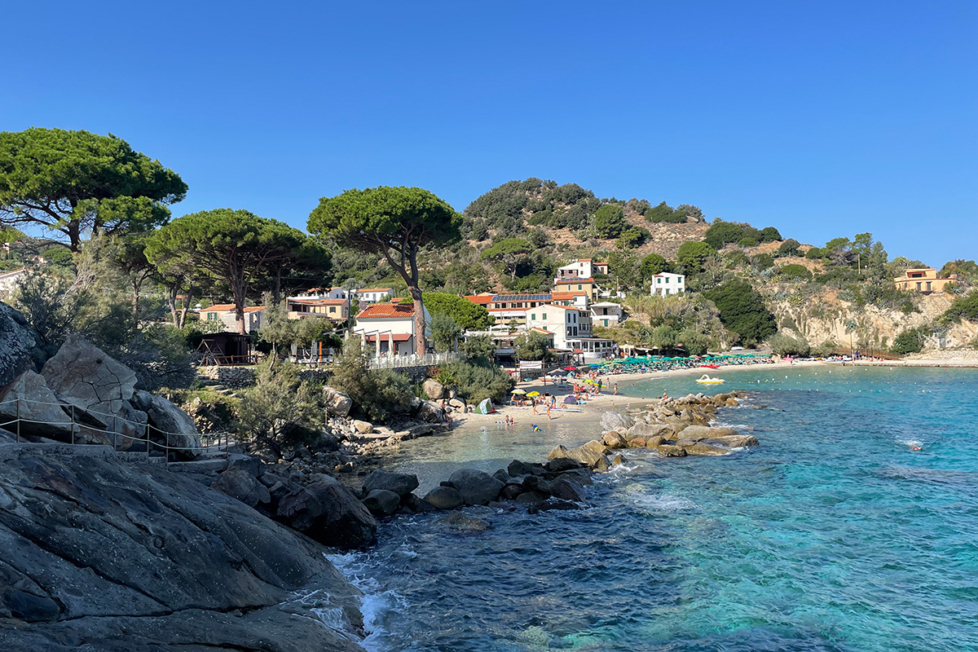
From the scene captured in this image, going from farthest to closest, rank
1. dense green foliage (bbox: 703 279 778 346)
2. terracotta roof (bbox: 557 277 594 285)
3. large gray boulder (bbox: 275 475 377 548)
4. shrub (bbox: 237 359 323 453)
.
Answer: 1. terracotta roof (bbox: 557 277 594 285)
2. dense green foliage (bbox: 703 279 778 346)
3. shrub (bbox: 237 359 323 453)
4. large gray boulder (bbox: 275 475 377 548)

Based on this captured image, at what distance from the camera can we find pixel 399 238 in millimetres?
42406

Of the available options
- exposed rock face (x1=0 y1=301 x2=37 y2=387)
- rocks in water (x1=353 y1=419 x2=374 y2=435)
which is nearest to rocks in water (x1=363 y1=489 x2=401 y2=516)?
exposed rock face (x1=0 y1=301 x2=37 y2=387)

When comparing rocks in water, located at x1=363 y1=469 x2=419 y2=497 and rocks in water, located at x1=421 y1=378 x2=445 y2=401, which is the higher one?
rocks in water, located at x1=421 y1=378 x2=445 y2=401

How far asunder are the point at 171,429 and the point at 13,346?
4.50 meters

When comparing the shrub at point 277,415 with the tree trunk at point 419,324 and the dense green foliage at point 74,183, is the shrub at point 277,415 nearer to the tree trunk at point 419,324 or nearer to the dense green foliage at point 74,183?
the dense green foliage at point 74,183

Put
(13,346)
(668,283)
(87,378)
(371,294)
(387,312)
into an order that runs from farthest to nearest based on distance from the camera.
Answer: (668,283), (371,294), (387,312), (13,346), (87,378)

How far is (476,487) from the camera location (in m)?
18.2

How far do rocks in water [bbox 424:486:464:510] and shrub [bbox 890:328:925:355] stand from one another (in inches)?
3720

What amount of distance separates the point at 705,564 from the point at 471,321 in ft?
178

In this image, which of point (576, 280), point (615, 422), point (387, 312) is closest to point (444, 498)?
point (615, 422)

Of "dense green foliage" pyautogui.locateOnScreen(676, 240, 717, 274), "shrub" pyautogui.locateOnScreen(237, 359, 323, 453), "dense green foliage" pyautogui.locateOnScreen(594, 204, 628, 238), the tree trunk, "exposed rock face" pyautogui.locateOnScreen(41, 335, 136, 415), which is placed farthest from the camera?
"dense green foliage" pyautogui.locateOnScreen(594, 204, 628, 238)

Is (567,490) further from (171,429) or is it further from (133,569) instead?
(133,569)

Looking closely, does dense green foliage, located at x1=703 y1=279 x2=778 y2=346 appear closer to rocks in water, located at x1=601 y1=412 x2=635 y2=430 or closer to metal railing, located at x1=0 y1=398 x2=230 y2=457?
rocks in water, located at x1=601 y1=412 x2=635 y2=430

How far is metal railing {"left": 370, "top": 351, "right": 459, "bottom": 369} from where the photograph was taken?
121 ft
